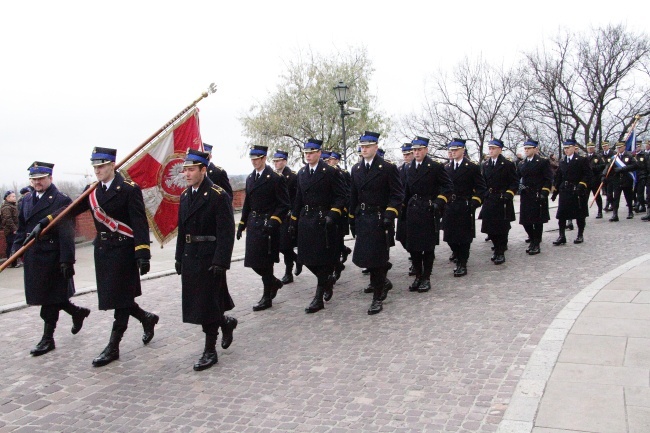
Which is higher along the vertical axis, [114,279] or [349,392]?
[114,279]

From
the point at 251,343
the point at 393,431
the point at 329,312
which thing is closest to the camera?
the point at 393,431

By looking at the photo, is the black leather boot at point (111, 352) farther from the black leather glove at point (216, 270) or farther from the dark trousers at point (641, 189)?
the dark trousers at point (641, 189)

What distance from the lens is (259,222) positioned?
7812mm

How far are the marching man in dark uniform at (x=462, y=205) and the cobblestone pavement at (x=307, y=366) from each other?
2.47 feet

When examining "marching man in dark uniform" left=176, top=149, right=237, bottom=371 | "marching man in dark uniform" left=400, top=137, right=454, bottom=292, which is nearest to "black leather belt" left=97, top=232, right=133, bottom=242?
"marching man in dark uniform" left=176, top=149, right=237, bottom=371

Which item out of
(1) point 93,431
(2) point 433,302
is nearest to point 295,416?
(1) point 93,431

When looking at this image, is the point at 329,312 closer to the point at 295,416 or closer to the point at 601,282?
the point at 295,416

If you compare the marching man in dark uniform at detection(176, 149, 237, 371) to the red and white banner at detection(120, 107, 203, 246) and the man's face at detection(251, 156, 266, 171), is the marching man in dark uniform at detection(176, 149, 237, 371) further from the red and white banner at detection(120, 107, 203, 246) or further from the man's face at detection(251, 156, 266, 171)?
the man's face at detection(251, 156, 266, 171)

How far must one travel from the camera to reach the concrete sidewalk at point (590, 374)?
154 inches

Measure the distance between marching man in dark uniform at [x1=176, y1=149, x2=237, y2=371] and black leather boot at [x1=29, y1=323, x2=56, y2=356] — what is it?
6.08ft

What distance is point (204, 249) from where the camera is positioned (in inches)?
223

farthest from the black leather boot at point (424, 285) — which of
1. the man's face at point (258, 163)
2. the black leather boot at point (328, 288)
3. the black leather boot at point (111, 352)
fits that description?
the black leather boot at point (111, 352)

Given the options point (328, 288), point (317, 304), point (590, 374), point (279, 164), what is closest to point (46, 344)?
point (317, 304)

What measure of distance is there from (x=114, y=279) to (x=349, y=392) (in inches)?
107
